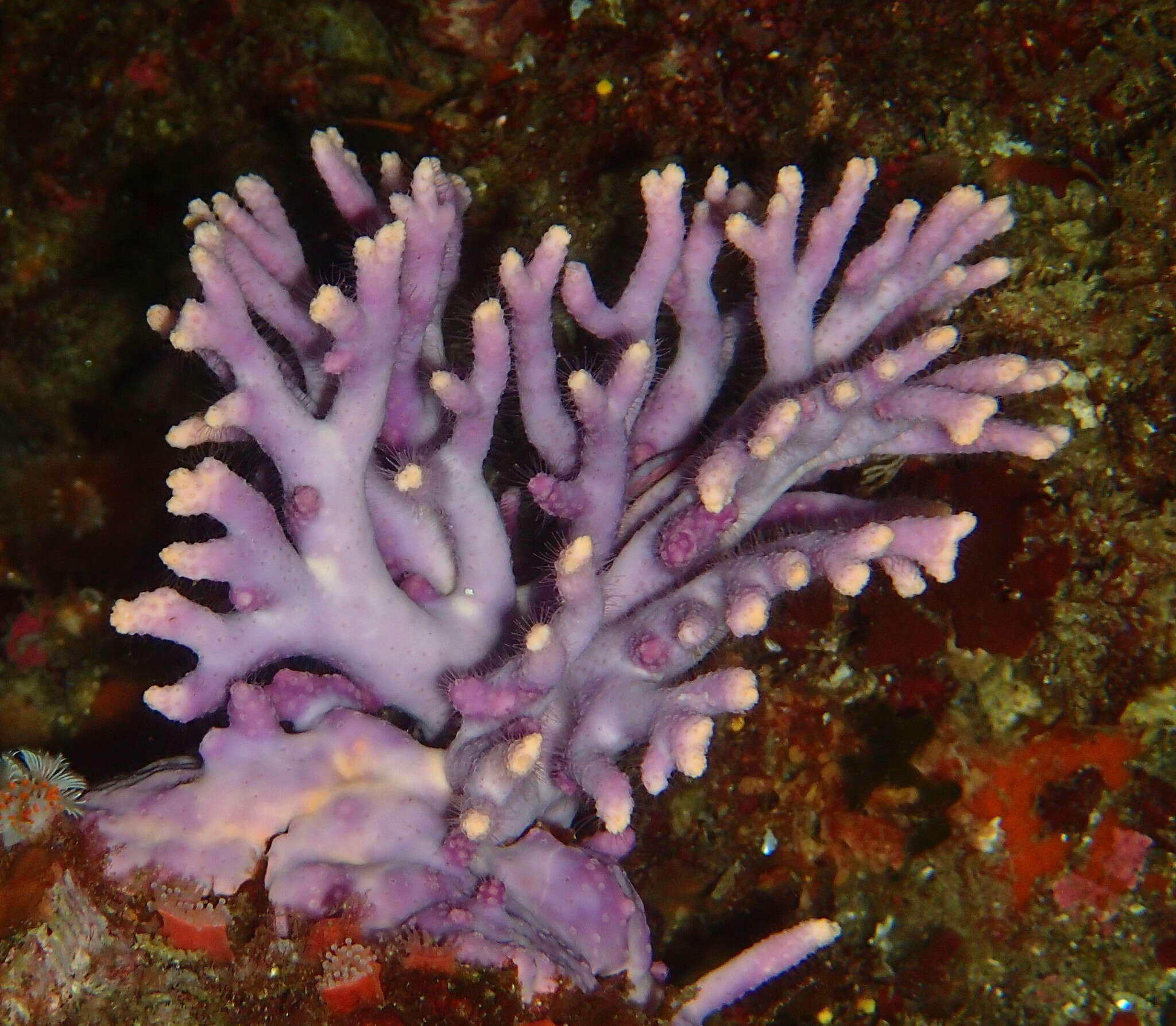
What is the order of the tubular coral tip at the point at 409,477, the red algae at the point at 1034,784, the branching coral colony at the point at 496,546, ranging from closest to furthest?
the branching coral colony at the point at 496,546
the tubular coral tip at the point at 409,477
the red algae at the point at 1034,784

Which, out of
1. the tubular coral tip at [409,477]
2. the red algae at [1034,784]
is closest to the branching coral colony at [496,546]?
the tubular coral tip at [409,477]

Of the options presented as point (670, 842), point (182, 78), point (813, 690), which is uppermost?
point (182, 78)

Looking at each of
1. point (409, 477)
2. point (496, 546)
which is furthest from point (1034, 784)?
point (409, 477)

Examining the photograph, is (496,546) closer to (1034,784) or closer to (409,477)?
(409,477)

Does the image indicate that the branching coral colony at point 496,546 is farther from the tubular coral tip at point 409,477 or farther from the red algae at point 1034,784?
the red algae at point 1034,784

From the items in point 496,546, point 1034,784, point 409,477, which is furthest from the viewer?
point 1034,784

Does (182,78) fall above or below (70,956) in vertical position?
above

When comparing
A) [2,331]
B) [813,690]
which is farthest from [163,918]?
[2,331]

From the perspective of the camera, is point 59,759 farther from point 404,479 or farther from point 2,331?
point 2,331
